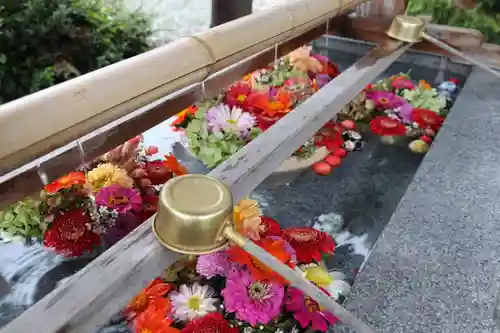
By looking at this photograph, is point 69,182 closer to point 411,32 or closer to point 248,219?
point 248,219

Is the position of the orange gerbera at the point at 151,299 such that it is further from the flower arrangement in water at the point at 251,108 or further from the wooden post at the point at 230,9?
the wooden post at the point at 230,9

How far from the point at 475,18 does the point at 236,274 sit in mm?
1940

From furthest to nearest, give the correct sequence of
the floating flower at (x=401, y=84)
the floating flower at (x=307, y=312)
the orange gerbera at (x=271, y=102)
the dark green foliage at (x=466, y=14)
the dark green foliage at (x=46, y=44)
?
1. the dark green foliage at (x=46, y=44)
2. the dark green foliage at (x=466, y=14)
3. the floating flower at (x=401, y=84)
4. the orange gerbera at (x=271, y=102)
5. the floating flower at (x=307, y=312)

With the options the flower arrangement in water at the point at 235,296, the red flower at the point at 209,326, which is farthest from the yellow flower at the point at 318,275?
the red flower at the point at 209,326

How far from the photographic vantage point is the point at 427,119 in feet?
5.31

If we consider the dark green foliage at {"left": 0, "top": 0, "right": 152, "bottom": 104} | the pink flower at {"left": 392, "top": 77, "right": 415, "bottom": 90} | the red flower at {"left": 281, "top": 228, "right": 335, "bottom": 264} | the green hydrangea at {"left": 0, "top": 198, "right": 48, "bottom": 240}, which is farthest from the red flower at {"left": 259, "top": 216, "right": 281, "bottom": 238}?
the dark green foliage at {"left": 0, "top": 0, "right": 152, "bottom": 104}

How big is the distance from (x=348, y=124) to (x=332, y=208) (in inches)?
18.1

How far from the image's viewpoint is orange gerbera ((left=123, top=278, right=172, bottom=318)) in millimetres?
838

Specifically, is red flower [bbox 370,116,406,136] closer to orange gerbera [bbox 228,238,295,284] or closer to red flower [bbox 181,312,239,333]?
orange gerbera [bbox 228,238,295,284]

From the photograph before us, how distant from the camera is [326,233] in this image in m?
1.12

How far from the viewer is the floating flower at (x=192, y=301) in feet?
2.83

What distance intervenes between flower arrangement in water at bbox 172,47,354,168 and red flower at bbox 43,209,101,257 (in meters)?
0.37

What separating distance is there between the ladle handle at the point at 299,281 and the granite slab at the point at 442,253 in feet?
0.53

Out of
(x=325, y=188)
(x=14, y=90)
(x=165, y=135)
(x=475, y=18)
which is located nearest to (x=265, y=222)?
(x=325, y=188)
